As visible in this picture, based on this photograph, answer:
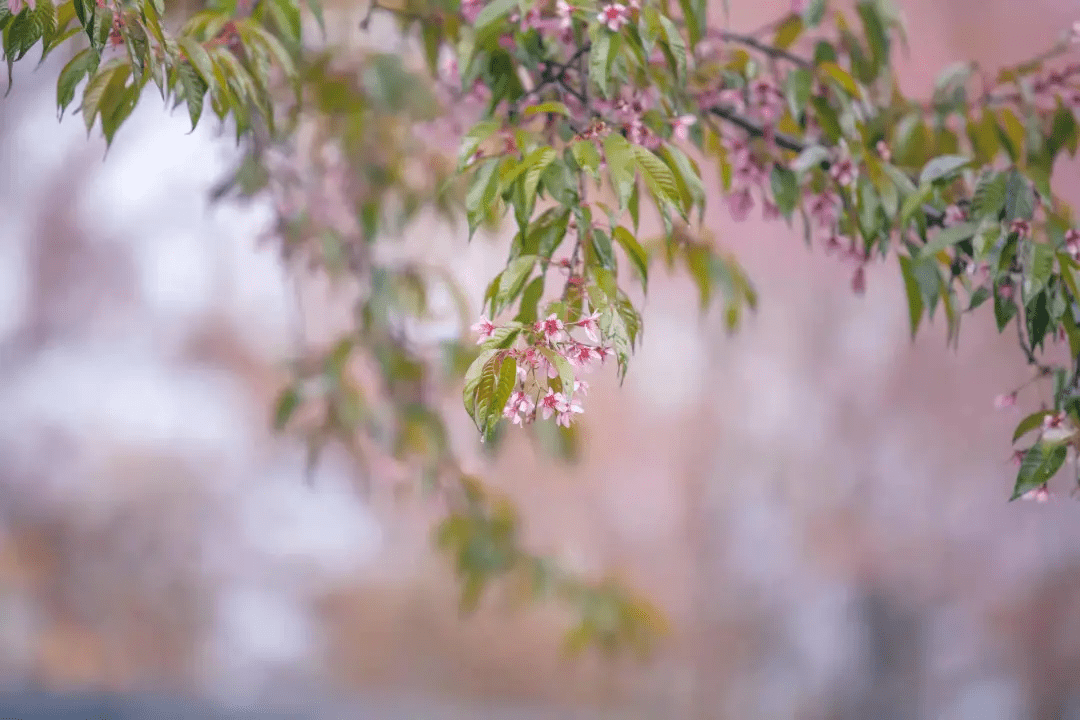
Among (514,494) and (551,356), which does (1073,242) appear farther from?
(514,494)

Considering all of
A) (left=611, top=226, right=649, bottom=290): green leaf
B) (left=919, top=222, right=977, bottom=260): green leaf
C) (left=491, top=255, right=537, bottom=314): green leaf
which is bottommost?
(left=491, top=255, right=537, bottom=314): green leaf

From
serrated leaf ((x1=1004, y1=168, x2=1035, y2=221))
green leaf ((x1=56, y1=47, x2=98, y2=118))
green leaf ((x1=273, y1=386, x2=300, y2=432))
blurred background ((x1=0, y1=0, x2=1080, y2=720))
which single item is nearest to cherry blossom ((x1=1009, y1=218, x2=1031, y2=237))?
serrated leaf ((x1=1004, y1=168, x2=1035, y2=221))

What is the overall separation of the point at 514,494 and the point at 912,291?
1.37 m

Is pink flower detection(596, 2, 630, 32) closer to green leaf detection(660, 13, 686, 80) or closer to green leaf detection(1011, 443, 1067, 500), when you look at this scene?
green leaf detection(660, 13, 686, 80)

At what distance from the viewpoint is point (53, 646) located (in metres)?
1.97

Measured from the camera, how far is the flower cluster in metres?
0.57

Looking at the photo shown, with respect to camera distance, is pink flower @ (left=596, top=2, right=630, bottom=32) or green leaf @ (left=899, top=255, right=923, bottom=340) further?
green leaf @ (left=899, top=255, right=923, bottom=340)

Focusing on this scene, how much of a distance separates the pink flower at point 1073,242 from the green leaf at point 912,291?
4.6 inches

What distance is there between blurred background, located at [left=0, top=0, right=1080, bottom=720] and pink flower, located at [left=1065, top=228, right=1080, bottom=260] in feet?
4.14

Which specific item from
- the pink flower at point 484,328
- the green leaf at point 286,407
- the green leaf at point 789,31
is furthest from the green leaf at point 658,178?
the green leaf at point 286,407

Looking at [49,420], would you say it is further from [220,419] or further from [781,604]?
[781,604]

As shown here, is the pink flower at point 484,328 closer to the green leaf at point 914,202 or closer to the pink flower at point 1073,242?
the green leaf at point 914,202

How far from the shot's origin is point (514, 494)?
6.86ft

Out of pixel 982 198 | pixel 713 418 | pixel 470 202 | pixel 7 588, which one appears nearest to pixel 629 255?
pixel 470 202
